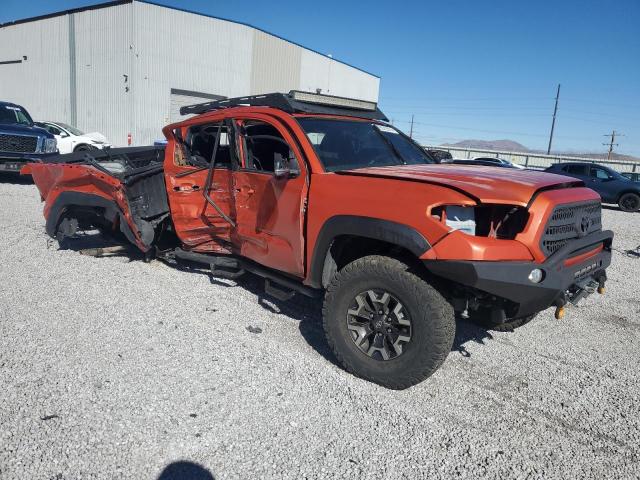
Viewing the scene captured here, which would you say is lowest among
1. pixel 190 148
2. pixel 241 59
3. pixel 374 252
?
pixel 374 252

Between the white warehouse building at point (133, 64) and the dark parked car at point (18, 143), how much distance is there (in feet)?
45.4

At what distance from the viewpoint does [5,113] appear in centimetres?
1283

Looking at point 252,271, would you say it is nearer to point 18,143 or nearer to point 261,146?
point 261,146

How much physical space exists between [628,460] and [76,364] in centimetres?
356

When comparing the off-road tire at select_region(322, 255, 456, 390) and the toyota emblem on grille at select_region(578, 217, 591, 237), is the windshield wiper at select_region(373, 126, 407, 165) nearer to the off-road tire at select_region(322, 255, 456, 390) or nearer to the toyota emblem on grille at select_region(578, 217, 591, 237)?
the off-road tire at select_region(322, 255, 456, 390)

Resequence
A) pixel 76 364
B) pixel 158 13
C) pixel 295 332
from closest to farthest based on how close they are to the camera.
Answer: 1. pixel 76 364
2. pixel 295 332
3. pixel 158 13

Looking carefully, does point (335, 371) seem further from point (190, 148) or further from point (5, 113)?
point (5, 113)

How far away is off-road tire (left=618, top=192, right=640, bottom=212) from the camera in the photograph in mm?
16125

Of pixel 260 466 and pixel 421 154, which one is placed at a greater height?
pixel 421 154

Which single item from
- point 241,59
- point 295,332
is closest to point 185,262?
point 295,332

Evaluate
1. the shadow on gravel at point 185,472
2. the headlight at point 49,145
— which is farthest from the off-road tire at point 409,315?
the headlight at point 49,145

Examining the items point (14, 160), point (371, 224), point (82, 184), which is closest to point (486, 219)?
point (371, 224)

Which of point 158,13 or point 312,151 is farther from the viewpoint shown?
point 158,13

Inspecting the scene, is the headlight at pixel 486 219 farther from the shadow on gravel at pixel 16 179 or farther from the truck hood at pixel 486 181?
the shadow on gravel at pixel 16 179
